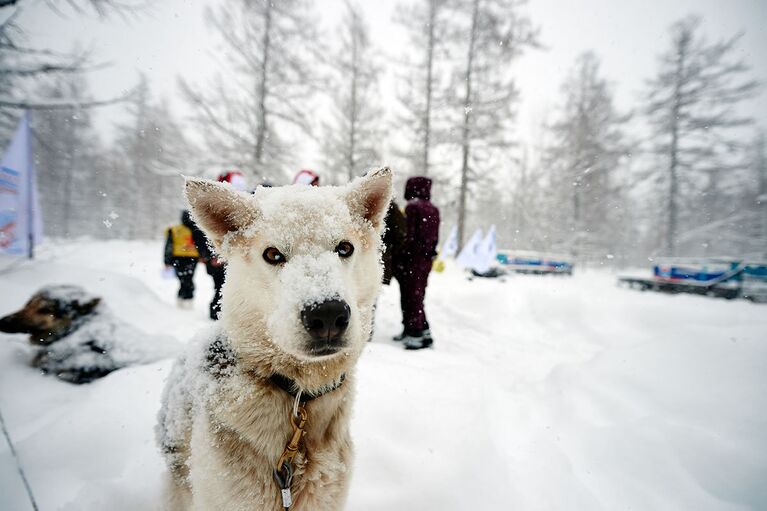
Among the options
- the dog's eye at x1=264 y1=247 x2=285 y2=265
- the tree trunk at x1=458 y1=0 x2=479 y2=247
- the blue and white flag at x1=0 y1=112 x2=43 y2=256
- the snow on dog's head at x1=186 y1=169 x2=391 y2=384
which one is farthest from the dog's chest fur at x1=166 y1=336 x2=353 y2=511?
the tree trunk at x1=458 y1=0 x2=479 y2=247

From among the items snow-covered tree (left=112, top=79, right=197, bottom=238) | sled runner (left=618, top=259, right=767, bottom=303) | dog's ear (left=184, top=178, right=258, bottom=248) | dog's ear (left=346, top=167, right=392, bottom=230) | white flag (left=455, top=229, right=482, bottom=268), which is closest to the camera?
dog's ear (left=184, top=178, right=258, bottom=248)

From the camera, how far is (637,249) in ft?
116

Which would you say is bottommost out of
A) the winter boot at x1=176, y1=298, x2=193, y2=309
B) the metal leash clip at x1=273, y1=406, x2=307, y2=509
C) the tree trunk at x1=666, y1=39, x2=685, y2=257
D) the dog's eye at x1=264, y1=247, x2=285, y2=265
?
the winter boot at x1=176, y1=298, x2=193, y2=309

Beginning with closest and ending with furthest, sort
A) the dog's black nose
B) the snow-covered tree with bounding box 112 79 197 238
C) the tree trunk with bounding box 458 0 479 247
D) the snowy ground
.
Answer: the dog's black nose, the snowy ground, the tree trunk with bounding box 458 0 479 247, the snow-covered tree with bounding box 112 79 197 238

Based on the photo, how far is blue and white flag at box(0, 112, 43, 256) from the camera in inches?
211

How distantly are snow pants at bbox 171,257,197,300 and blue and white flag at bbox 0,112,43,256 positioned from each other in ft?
8.80

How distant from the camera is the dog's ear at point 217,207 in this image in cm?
129

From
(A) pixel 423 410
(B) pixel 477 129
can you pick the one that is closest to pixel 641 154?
(B) pixel 477 129

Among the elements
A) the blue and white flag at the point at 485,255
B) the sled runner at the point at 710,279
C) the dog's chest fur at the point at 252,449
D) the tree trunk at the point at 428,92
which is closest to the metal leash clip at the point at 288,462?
the dog's chest fur at the point at 252,449

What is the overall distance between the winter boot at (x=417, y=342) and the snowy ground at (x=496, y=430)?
28 cm

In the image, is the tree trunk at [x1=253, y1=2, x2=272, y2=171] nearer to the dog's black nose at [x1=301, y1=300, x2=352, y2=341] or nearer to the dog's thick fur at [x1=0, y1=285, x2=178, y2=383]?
the dog's thick fur at [x1=0, y1=285, x2=178, y2=383]

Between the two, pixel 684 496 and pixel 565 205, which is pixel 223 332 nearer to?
pixel 684 496

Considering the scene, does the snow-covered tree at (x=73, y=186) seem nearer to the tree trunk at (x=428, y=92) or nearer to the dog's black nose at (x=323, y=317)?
the tree trunk at (x=428, y=92)

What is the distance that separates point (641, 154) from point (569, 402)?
16426mm
